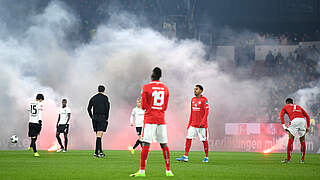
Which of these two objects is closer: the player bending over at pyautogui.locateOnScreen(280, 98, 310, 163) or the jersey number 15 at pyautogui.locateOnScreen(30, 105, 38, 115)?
the player bending over at pyautogui.locateOnScreen(280, 98, 310, 163)

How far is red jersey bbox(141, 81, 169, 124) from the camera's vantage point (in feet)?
28.1

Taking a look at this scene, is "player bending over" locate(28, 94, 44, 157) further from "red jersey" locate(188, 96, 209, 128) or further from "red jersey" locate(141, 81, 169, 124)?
"red jersey" locate(141, 81, 169, 124)

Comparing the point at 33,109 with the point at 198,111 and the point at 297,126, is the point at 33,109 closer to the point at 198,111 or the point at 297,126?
the point at 198,111

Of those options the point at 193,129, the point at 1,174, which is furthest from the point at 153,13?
the point at 1,174

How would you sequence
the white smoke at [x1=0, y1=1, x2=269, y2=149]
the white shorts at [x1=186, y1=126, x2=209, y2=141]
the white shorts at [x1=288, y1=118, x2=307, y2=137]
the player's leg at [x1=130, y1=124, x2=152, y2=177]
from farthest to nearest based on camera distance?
the white smoke at [x1=0, y1=1, x2=269, y2=149] < the white shorts at [x1=288, y1=118, x2=307, y2=137] < the white shorts at [x1=186, y1=126, x2=209, y2=141] < the player's leg at [x1=130, y1=124, x2=152, y2=177]

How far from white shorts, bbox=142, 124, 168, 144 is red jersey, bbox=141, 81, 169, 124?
0.08m

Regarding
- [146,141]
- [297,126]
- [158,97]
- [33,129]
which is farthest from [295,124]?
[33,129]

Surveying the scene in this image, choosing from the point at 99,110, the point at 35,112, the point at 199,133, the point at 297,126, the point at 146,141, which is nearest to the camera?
the point at 146,141

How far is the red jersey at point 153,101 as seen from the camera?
28.1 ft

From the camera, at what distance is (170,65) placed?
35500 mm

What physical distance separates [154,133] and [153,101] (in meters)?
0.62

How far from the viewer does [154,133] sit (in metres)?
8.60

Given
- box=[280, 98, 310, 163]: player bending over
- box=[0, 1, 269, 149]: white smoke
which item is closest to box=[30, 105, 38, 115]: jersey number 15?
box=[280, 98, 310, 163]: player bending over

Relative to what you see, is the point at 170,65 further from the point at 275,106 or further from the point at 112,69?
the point at 275,106
